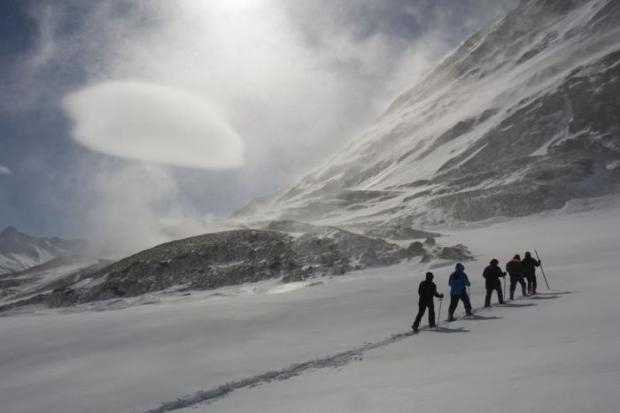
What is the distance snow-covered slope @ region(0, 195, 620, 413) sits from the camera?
24.6ft

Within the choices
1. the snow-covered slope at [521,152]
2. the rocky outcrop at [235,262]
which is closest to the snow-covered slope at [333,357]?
the rocky outcrop at [235,262]

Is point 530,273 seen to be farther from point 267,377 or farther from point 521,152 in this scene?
point 521,152

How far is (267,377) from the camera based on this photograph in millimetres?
11828

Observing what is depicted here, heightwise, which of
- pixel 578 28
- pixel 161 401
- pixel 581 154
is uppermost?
pixel 578 28

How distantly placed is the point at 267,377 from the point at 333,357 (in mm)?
2087

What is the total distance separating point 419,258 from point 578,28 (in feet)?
643

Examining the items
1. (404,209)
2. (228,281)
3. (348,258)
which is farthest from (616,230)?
(404,209)

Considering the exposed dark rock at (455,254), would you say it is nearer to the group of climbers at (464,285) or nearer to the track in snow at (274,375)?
the group of climbers at (464,285)

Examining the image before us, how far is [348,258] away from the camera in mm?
46719

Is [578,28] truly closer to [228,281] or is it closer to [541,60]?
[541,60]

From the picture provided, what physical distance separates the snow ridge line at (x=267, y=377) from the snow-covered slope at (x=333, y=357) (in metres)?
0.05

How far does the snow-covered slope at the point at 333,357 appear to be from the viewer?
7.49 metres

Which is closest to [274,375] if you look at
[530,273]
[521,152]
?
[530,273]

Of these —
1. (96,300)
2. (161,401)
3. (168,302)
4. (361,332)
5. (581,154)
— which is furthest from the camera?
(581,154)
